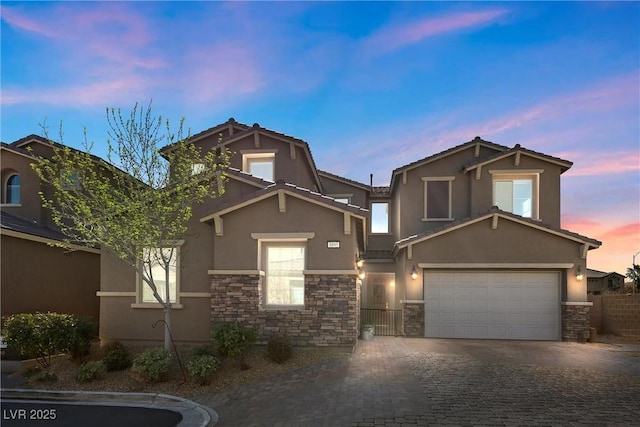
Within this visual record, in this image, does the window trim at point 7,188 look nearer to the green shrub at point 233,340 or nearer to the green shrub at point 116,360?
the green shrub at point 116,360

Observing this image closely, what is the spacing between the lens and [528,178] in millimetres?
16719

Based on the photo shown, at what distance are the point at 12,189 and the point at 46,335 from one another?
369 inches

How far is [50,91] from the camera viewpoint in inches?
486

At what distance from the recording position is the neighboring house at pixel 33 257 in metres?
10.8

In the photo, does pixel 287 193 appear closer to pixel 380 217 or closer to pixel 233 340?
pixel 233 340

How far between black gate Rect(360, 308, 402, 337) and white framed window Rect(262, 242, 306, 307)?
580 cm

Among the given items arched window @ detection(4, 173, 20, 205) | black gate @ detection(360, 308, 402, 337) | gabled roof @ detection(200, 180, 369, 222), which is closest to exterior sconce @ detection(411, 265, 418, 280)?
black gate @ detection(360, 308, 402, 337)

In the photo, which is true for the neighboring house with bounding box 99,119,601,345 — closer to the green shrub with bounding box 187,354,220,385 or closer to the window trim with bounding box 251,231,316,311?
the window trim with bounding box 251,231,316,311

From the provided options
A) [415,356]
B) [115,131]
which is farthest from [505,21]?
[115,131]

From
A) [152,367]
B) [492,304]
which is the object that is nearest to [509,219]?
[492,304]

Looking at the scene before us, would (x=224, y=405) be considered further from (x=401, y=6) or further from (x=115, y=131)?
(x=401, y=6)

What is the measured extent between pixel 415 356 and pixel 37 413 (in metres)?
8.35

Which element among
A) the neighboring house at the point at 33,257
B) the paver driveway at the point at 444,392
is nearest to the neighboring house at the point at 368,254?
the paver driveway at the point at 444,392

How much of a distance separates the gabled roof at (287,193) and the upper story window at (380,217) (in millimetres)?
11016
